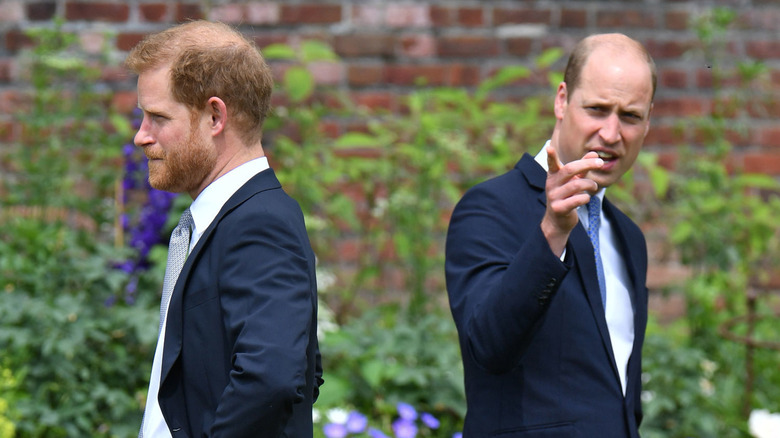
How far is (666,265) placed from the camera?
15.0ft

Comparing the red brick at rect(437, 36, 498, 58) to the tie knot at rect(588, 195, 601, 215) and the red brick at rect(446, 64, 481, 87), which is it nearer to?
the red brick at rect(446, 64, 481, 87)

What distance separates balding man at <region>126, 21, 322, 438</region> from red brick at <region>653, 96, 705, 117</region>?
119 inches

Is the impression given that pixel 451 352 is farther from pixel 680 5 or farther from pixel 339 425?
pixel 680 5

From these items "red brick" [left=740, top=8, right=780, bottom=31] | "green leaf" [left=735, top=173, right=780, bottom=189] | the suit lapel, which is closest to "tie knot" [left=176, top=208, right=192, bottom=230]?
the suit lapel

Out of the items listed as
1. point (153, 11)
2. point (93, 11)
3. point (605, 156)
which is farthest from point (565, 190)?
point (93, 11)

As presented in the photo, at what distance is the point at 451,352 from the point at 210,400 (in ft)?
6.03

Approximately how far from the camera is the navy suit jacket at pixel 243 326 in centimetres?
170

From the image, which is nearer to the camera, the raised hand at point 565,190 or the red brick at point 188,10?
the raised hand at point 565,190

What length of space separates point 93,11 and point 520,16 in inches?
78.5

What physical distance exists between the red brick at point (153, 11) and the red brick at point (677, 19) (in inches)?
93.4

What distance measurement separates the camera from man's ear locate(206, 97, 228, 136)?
1.87 m

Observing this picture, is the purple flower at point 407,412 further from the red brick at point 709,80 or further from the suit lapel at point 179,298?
the red brick at point 709,80

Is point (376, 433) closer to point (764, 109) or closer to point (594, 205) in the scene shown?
point (594, 205)

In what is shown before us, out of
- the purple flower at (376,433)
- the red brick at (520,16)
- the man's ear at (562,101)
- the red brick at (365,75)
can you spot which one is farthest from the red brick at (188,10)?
the man's ear at (562,101)
